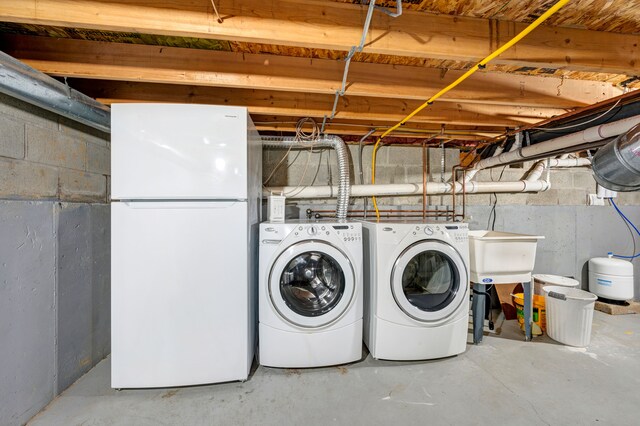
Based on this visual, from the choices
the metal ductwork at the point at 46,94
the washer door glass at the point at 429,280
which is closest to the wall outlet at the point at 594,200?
the washer door glass at the point at 429,280

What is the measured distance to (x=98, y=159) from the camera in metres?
2.03

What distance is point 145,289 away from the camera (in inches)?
66.1

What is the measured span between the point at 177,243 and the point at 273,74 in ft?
4.08

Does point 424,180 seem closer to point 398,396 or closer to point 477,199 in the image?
point 477,199

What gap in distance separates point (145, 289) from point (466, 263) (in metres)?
2.29

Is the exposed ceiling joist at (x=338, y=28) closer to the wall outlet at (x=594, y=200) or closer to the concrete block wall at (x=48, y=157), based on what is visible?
the concrete block wall at (x=48, y=157)

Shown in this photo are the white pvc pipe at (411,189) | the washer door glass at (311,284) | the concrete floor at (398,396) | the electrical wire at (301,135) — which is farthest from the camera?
the white pvc pipe at (411,189)

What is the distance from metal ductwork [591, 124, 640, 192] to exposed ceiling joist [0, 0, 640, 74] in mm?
382

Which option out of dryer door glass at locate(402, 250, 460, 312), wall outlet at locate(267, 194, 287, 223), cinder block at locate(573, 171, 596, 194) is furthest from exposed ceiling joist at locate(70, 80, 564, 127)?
cinder block at locate(573, 171, 596, 194)

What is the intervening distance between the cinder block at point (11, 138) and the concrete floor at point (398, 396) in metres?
1.47

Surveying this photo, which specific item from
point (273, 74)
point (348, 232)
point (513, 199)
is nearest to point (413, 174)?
point (513, 199)

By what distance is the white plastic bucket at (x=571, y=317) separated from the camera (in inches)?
87.7

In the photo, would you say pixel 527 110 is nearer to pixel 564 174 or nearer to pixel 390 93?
pixel 390 93

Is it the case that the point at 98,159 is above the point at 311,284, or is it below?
above
